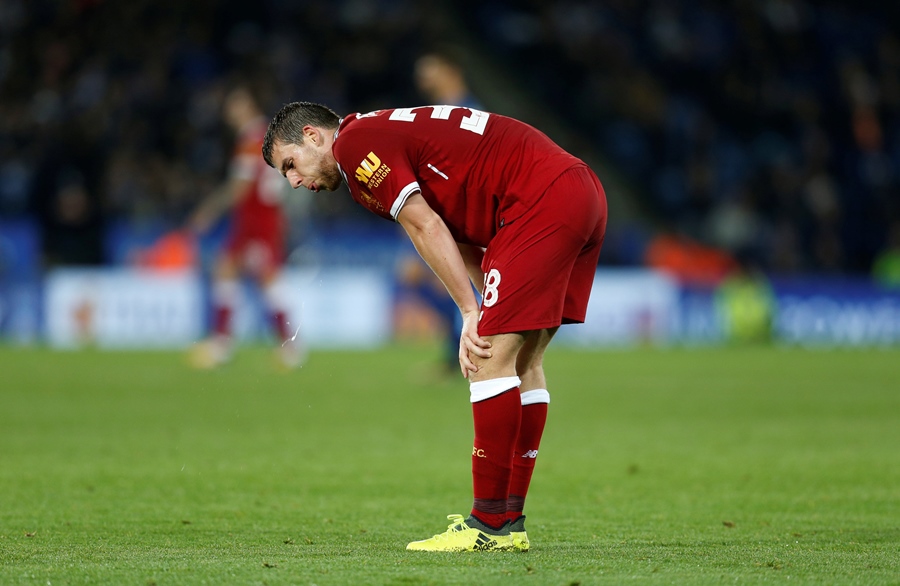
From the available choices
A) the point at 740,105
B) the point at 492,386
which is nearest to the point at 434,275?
the point at 492,386

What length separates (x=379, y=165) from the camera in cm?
448

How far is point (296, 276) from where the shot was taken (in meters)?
18.1

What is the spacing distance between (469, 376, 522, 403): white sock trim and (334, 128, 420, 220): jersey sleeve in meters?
0.69

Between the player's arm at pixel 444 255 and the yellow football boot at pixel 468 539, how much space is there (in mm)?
629

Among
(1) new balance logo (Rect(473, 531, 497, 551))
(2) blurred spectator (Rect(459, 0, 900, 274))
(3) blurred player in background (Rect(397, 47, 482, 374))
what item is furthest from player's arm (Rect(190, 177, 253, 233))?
(2) blurred spectator (Rect(459, 0, 900, 274))

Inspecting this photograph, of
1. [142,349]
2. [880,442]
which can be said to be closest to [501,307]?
[880,442]

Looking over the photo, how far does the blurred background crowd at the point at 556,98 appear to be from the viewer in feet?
63.7

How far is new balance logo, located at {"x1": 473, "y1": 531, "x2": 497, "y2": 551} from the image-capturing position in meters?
4.54

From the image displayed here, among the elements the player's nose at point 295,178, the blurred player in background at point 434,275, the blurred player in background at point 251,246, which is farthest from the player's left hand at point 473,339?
the blurred player in background at point 251,246

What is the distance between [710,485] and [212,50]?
1655 centimetres

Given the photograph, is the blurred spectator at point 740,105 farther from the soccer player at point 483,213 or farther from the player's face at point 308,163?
the player's face at point 308,163

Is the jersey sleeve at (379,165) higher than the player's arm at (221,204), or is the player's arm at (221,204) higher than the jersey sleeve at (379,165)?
the player's arm at (221,204)

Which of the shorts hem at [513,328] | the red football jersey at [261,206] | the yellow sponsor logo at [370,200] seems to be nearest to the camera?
the shorts hem at [513,328]

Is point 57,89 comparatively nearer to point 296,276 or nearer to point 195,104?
point 195,104
